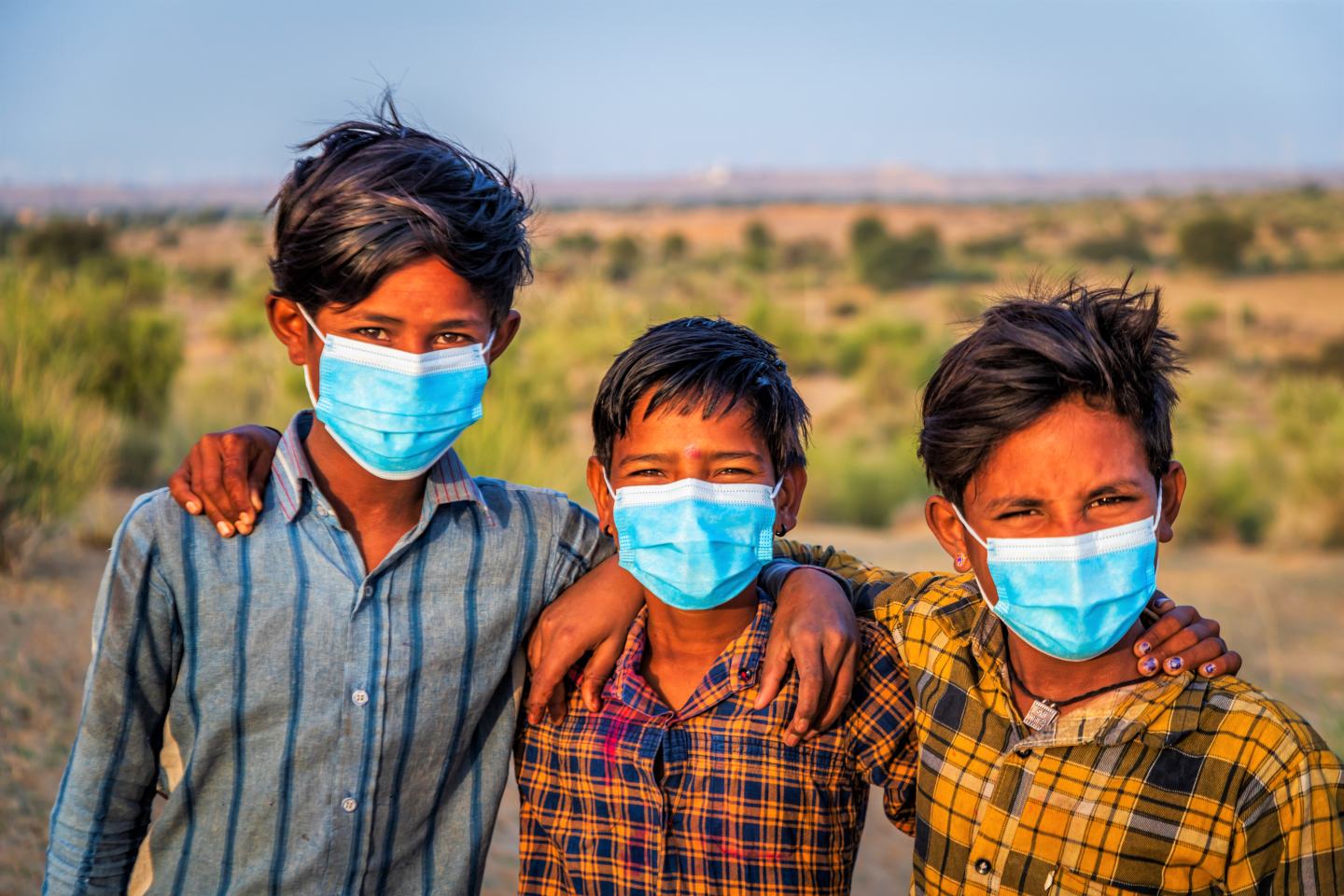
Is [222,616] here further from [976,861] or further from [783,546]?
[976,861]

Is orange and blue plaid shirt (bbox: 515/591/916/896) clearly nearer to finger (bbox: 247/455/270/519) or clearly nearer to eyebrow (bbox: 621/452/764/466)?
eyebrow (bbox: 621/452/764/466)

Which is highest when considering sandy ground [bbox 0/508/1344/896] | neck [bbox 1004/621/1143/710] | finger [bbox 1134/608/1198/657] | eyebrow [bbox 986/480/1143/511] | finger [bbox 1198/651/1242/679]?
eyebrow [bbox 986/480/1143/511]

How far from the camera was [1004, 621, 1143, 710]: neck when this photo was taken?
250 centimetres

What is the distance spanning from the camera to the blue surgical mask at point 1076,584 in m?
2.37

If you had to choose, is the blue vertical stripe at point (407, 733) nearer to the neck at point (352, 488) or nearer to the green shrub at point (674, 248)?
the neck at point (352, 488)

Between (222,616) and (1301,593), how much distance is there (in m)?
9.79

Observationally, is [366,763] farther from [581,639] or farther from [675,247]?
[675,247]

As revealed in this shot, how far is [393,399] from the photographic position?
8.68 ft

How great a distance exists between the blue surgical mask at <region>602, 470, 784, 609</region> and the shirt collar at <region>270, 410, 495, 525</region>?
0.36 m

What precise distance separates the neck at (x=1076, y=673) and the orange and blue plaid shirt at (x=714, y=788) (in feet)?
0.93

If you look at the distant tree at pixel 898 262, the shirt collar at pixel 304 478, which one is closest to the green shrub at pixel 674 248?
the distant tree at pixel 898 262

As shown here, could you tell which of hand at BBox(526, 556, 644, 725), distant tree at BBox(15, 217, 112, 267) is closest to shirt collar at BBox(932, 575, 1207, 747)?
hand at BBox(526, 556, 644, 725)

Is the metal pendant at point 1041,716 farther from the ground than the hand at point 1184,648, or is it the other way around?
the hand at point 1184,648

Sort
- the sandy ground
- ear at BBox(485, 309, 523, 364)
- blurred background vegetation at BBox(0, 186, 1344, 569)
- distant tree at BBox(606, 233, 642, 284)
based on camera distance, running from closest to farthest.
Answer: ear at BBox(485, 309, 523, 364), the sandy ground, blurred background vegetation at BBox(0, 186, 1344, 569), distant tree at BBox(606, 233, 642, 284)
